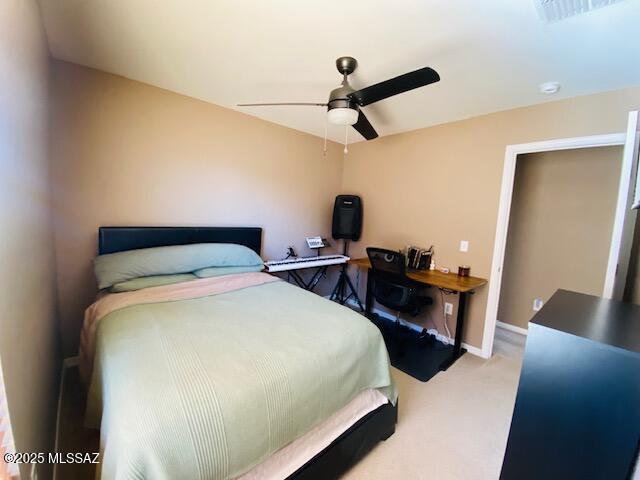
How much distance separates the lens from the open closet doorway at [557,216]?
8.16 feet

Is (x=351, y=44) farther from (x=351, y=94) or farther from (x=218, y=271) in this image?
(x=218, y=271)

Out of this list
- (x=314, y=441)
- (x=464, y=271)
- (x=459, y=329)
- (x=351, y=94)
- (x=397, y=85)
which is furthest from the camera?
(x=464, y=271)

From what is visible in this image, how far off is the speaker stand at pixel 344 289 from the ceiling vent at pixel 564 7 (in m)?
2.95

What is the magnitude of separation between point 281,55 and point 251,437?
7.09 ft

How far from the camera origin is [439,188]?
295 centimetres

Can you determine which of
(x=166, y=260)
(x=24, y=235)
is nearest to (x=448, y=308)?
(x=166, y=260)

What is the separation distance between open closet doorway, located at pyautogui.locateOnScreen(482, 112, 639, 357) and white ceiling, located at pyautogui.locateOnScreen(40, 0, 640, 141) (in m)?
0.71

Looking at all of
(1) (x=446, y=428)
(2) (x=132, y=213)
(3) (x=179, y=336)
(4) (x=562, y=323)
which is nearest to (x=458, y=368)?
(1) (x=446, y=428)

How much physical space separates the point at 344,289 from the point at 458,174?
7.17 ft

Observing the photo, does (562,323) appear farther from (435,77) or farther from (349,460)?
(435,77)

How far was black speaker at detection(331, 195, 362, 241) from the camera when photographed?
11.9 feet

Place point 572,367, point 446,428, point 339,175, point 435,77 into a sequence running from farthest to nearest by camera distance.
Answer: point 339,175 < point 446,428 < point 435,77 < point 572,367

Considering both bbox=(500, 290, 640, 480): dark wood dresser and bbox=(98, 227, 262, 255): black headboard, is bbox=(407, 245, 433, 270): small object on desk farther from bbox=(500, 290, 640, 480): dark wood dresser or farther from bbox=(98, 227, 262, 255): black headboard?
bbox=(500, 290, 640, 480): dark wood dresser

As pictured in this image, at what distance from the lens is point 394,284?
2.67 meters
